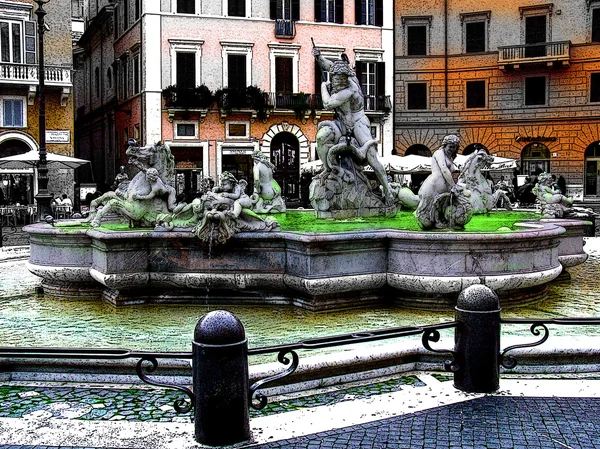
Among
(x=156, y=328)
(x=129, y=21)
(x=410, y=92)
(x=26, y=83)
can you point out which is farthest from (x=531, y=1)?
(x=156, y=328)

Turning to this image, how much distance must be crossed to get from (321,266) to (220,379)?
3.72 meters

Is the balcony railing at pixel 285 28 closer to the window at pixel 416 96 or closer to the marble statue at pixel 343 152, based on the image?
the window at pixel 416 96

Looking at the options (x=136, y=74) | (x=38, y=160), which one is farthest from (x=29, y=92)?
(x=38, y=160)

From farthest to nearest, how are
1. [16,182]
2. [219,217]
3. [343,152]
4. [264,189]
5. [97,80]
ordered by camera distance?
[97,80]
[16,182]
[264,189]
[343,152]
[219,217]

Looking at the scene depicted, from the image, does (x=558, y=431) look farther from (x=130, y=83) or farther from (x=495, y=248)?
(x=130, y=83)

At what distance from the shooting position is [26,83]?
30.0 metres

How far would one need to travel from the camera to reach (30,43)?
31.0m

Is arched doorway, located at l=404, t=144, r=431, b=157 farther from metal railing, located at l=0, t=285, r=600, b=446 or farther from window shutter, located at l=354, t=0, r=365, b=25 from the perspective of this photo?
metal railing, located at l=0, t=285, r=600, b=446

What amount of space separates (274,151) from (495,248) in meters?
27.0

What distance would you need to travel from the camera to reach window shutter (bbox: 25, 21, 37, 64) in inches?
1216

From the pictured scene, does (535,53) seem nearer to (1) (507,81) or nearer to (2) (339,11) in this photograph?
(1) (507,81)

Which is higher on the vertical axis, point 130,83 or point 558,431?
point 130,83

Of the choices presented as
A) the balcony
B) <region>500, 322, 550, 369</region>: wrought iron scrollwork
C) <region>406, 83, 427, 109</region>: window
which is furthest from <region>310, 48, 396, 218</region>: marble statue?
<region>406, 83, 427, 109</region>: window

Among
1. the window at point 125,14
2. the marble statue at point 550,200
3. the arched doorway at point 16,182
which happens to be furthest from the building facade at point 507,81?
the marble statue at point 550,200
